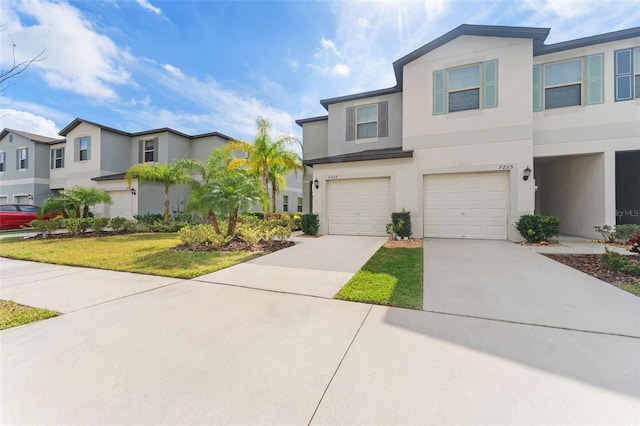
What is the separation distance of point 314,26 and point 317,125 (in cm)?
645

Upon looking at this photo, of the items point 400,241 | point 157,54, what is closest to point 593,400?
point 400,241

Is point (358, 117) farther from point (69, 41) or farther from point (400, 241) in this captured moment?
point (69, 41)

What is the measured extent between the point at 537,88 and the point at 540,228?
18.0 ft

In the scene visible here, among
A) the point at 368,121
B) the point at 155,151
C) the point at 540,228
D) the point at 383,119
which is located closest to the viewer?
the point at 540,228

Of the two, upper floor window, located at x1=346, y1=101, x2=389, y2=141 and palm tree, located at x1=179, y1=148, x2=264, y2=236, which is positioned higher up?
upper floor window, located at x1=346, y1=101, x2=389, y2=141

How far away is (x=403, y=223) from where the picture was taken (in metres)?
9.87

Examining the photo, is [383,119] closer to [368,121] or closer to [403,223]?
[368,121]

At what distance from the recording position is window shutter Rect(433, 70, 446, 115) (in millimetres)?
10195

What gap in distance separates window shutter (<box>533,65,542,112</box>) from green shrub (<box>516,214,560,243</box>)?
4399 millimetres

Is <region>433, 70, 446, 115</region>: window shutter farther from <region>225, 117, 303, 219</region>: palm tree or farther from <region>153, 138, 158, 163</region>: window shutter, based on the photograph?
<region>153, 138, 158, 163</region>: window shutter

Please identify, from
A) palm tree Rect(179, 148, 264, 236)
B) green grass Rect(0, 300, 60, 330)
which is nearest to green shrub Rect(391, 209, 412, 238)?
palm tree Rect(179, 148, 264, 236)

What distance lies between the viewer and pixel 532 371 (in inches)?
85.6

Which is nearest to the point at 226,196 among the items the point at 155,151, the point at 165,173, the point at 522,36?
the point at 165,173

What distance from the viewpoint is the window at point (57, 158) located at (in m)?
19.8
